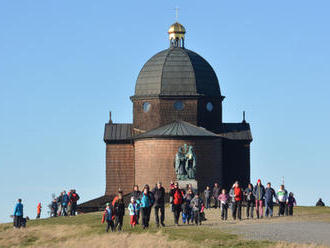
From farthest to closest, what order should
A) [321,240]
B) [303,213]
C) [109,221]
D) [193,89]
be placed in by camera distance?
1. [193,89]
2. [303,213]
3. [109,221]
4. [321,240]

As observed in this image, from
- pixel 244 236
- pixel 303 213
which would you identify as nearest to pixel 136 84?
pixel 303 213

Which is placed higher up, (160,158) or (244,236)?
(160,158)

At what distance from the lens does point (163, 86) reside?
71688mm

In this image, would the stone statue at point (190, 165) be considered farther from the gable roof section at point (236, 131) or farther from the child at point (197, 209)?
the child at point (197, 209)

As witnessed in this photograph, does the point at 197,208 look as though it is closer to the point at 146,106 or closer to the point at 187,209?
the point at 187,209

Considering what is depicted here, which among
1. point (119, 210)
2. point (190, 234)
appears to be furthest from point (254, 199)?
point (190, 234)

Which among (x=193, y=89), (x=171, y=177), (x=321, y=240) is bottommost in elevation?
(x=321, y=240)

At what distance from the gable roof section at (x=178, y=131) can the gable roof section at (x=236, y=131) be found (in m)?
4.34

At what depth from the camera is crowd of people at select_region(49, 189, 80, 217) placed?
173ft

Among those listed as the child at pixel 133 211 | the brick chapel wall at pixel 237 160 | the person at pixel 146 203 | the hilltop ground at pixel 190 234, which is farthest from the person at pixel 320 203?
the person at pixel 146 203

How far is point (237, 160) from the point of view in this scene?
7400cm

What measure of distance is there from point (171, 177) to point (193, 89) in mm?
7629

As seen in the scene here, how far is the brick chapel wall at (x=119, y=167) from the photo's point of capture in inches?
2867

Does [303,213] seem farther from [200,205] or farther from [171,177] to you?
[171,177]
